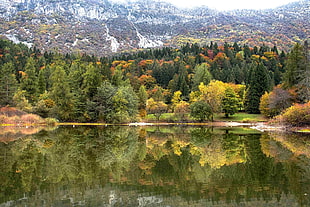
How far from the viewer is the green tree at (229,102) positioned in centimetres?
7456

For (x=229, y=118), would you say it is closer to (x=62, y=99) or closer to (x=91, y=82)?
(x=91, y=82)

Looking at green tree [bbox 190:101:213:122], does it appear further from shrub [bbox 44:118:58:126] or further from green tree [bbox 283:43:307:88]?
shrub [bbox 44:118:58:126]

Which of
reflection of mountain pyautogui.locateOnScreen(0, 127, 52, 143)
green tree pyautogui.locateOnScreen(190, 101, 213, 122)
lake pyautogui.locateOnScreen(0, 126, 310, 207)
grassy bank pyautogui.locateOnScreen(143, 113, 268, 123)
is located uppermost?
green tree pyautogui.locateOnScreen(190, 101, 213, 122)

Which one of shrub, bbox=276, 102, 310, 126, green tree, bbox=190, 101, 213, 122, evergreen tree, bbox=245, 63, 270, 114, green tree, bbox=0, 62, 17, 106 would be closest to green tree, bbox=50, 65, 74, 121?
green tree, bbox=0, 62, 17, 106

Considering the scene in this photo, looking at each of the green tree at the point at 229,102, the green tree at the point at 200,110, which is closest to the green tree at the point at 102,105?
the green tree at the point at 200,110

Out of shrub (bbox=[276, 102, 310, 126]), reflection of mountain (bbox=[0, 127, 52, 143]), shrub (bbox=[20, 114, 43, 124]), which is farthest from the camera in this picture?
shrub (bbox=[20, 114, 43, 124])

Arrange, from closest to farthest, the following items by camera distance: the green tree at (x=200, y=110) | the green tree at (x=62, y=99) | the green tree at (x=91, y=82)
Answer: the green tree at (x=200, y=110) < the green tree at (x=62, y=99) < the green tree at (x=91, y=82)

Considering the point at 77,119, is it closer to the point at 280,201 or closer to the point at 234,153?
the point at 234,153

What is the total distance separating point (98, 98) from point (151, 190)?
5730 cm

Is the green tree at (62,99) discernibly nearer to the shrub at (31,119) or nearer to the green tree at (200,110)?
the shrub at (31,119)

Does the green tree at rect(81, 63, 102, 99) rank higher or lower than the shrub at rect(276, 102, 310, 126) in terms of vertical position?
higher

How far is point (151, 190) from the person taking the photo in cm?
1419

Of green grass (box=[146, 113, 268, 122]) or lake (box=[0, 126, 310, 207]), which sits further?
green grass (box=[146, 113, 268, 122])

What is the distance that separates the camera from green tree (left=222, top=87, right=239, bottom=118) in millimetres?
74562
